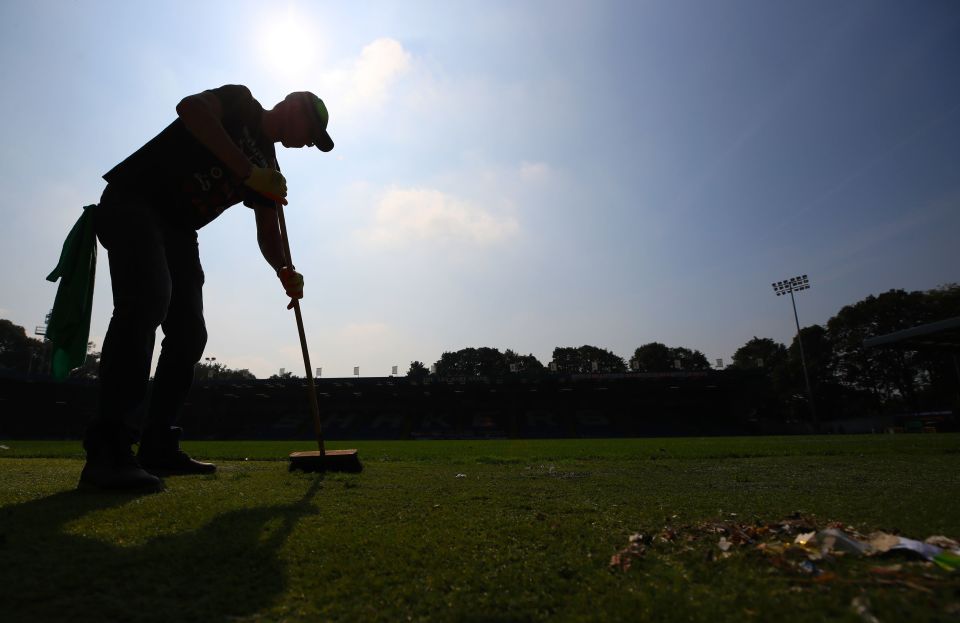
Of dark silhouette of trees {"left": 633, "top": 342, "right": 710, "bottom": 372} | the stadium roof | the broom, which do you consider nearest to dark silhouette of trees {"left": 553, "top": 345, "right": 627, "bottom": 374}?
dark silhouette of trees {"left": 633, "top": 342, "right": 710, "bottom": 372}

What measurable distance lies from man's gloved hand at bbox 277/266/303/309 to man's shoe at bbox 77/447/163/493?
5.53 ft

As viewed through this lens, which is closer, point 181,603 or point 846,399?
point 181,603

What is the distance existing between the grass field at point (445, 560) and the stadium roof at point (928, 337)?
19.2 metres

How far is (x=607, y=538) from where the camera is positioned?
1541 millimetres

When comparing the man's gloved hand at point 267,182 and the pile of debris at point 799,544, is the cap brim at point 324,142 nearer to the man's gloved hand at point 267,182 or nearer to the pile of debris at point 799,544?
the man's gloved hand at point 267,182

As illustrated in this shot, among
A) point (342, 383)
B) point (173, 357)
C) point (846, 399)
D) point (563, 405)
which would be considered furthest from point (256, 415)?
point (846, 399)

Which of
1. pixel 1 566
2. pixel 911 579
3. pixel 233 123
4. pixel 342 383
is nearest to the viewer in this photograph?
pixel 911 579

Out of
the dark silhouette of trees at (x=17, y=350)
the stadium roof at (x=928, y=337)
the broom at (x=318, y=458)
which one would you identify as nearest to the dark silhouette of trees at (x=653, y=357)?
the stadium roof at (x=928, y=337)

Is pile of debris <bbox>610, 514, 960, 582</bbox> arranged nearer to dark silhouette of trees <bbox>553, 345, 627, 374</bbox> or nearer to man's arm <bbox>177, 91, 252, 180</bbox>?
man's arm <bbox>177, 91, 252, 180</bbox>

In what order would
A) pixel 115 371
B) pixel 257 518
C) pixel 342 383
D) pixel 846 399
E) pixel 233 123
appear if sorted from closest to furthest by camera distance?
1. pixel 257 518
2. pixel 115 371
3. pixel 233 123
4. pixel 342 383
5. pixel 846 399

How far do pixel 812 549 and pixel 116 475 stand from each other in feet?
9.65

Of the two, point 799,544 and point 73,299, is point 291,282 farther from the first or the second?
point 799,544

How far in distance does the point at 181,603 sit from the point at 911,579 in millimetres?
1595

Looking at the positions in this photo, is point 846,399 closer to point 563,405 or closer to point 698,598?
point 563,405
